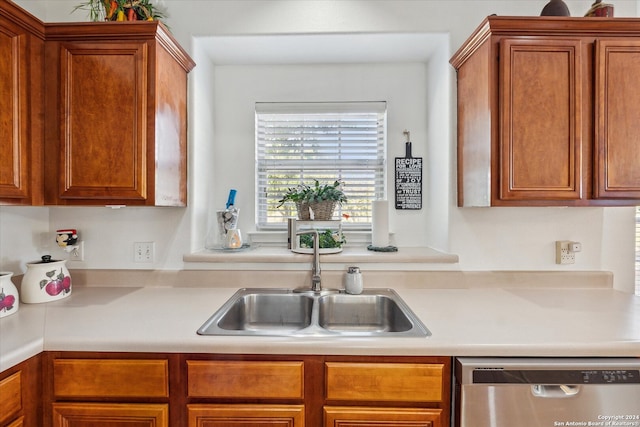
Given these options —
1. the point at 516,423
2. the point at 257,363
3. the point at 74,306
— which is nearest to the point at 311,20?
the point at 257,363

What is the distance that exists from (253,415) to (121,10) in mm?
1766

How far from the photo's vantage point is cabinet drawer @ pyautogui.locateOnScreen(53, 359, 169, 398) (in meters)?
1.15

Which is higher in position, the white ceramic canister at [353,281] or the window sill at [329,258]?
the window sill at [329,258]

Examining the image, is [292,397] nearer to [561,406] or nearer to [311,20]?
[561,406]

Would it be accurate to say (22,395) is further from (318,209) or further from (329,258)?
(318,209)

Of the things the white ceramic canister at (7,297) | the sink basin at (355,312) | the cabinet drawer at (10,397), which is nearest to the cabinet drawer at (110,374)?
the cabinet drawer at (10,397)

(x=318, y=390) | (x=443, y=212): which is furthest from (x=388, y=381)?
(x=443, y=212)

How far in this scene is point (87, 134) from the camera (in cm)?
147

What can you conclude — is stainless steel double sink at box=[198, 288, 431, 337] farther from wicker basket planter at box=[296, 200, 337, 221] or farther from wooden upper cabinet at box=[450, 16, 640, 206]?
wooden upper cabinet at box=[450, 16, 640, 206]

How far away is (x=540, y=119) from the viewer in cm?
143

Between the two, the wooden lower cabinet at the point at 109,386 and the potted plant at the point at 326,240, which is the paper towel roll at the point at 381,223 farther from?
the wooden lower cabinet at the point at 109,386

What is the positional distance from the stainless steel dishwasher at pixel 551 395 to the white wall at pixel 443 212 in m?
0.73

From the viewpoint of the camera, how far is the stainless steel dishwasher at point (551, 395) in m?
1.10

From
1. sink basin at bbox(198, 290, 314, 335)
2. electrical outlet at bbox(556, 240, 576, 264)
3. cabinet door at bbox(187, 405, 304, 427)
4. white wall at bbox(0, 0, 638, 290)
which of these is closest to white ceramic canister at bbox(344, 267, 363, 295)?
sink basin at bbox(198, 290, 314, 335)
